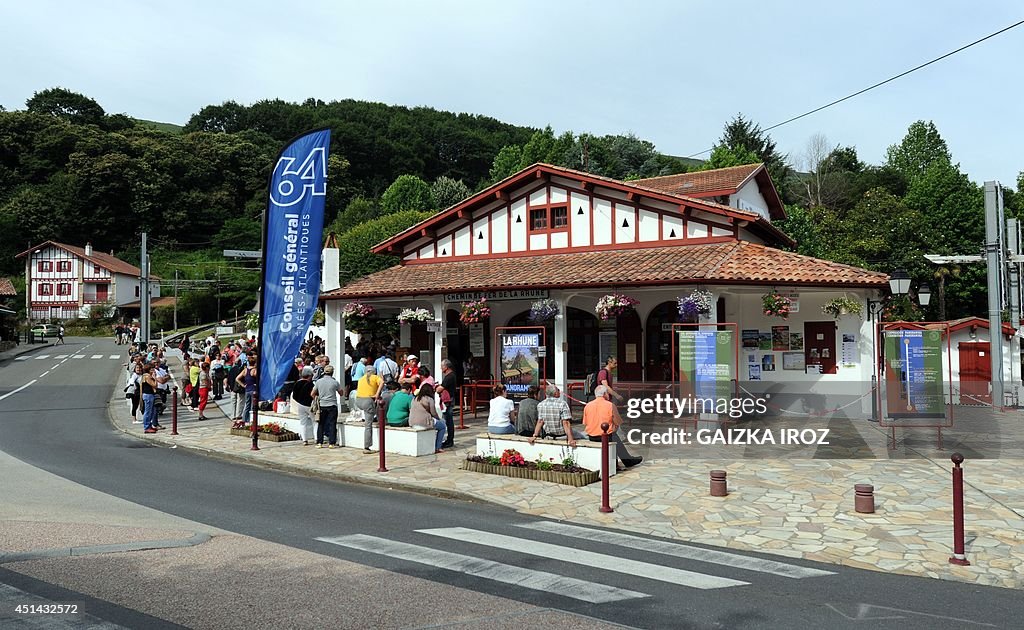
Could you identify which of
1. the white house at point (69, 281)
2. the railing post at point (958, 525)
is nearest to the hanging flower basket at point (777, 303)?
the railing post at point (958, 525)

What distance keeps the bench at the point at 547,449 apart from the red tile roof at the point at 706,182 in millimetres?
12766

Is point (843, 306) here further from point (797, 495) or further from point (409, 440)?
point (409, 440)

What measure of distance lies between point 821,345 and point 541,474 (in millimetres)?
10314

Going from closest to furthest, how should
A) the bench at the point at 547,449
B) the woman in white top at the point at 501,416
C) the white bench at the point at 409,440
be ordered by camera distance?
the bench at the point at 547,449
the woman in white top at the point at 501,416
the white bench at the point at 409,440

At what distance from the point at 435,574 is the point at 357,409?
928cm

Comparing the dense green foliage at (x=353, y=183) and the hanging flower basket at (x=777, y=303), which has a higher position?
the dense green foliage at (x=353, y=183)

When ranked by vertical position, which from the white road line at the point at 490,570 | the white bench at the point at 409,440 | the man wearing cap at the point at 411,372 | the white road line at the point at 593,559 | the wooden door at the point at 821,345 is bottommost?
the white road line at the point at 593,559

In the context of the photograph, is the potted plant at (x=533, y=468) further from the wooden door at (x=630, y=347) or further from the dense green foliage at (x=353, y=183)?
the dense green foliage at (x=353, y=183)

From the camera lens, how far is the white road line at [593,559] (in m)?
6.71

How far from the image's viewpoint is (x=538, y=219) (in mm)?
21297

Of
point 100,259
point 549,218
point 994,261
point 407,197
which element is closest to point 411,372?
point 549,218

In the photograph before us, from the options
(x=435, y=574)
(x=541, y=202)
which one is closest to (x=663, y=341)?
(x=541, y=202)

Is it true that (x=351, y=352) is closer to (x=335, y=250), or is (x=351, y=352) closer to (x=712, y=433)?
(x=335, y=250)

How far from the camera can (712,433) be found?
587 inches
